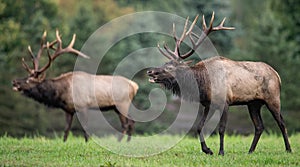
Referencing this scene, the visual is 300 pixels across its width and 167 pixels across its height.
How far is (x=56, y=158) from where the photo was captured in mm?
10141

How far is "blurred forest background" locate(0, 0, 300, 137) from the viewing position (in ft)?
93.7

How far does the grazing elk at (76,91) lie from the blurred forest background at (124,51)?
10343mm

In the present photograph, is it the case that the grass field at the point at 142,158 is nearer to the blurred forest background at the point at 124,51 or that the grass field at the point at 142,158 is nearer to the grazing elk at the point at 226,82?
the grazing elk at the point at 226,82

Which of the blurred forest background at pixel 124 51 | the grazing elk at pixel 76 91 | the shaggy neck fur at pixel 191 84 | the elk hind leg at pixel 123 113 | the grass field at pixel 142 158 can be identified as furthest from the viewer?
the blurred forest background at pixel 124 51

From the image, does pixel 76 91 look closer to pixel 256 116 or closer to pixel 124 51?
pixel 256 116

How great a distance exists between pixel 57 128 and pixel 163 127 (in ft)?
18.1

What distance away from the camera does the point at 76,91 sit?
654 inches

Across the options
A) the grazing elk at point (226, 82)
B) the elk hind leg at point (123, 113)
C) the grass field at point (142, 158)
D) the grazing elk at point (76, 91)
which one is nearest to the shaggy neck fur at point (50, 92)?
the grazing elk at point (76, 91)

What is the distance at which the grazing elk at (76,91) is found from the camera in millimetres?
16562

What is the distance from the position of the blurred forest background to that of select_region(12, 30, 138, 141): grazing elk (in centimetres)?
1034

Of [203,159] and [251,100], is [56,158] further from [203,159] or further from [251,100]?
[251,100]

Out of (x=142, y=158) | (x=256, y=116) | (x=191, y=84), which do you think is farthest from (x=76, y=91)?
(x=142, y=158)

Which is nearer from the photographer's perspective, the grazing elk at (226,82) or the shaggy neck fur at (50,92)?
the grazing elk at (226,82)

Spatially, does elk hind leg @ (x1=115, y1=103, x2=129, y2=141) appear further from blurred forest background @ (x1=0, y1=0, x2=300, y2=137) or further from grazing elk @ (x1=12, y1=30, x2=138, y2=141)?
blurred forest background @ (x1=0, y1=0, x2=300, y2=137)
